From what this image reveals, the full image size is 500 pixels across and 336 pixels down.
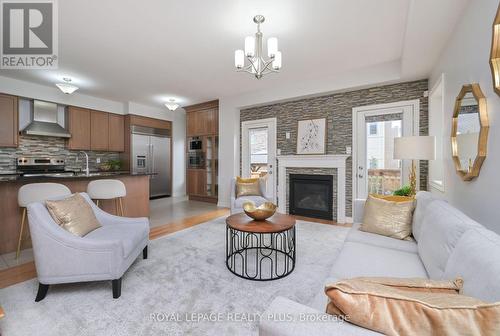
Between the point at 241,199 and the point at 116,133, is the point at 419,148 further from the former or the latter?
the point at 116,133

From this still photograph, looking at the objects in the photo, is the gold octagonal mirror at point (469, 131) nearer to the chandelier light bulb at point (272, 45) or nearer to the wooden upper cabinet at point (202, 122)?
the chandelier light bulb at point (272, 45)

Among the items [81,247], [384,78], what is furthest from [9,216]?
[384,78]

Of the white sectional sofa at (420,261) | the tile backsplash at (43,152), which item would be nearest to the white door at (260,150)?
the white sectional sofa at (420,261)

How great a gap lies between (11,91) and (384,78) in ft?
21.5

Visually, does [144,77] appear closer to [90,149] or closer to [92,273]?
[90,149]

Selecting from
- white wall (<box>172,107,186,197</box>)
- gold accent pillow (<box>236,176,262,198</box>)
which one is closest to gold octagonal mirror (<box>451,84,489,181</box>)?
gold accent pillow (<box>236,176,262,198</box>)

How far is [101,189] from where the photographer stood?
10.4ft

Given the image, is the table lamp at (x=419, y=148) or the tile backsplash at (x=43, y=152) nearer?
the table lamp at (x=419, y=148)

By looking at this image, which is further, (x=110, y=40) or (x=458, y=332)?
(x=110, y=40)

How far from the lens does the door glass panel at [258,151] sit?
5.07 metres

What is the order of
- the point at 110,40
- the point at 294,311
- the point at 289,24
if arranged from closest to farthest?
the point at 294,311, the point at 289,24, the point at 110,40

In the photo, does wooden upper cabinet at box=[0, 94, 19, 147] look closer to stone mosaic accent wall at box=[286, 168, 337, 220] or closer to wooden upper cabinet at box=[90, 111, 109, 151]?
wooden upper cabinet at box=[90, 111, 109, 151]

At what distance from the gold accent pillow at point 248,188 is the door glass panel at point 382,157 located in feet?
6.38

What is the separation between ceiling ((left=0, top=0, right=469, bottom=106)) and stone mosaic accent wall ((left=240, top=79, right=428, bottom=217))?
0.34 meters
